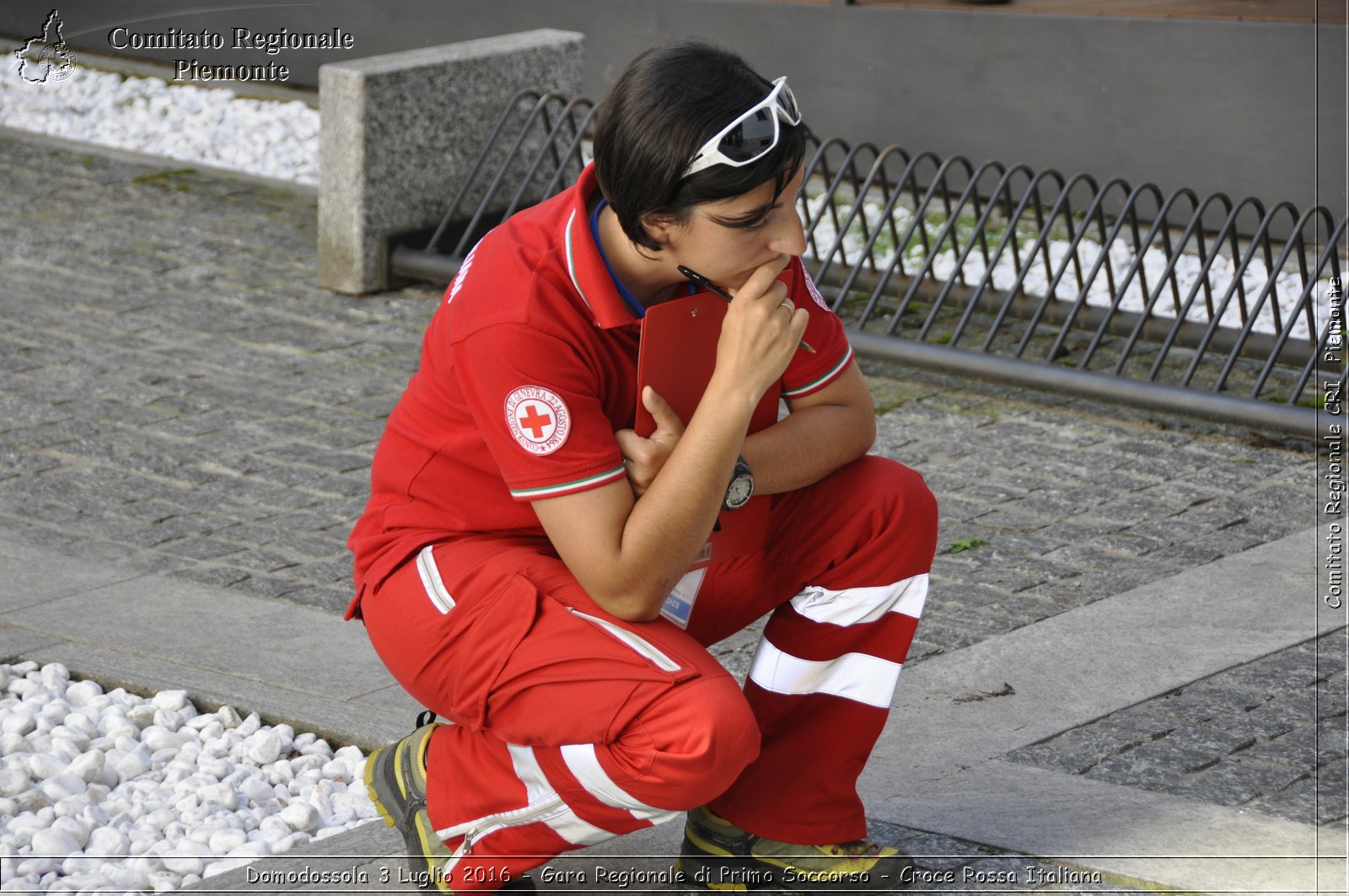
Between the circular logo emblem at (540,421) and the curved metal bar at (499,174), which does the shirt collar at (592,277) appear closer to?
the circular logo emblem at (540,421)

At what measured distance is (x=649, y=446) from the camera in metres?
2.63

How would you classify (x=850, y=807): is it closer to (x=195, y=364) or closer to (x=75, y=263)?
(x=195, y=364)

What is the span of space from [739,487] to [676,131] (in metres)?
0.62

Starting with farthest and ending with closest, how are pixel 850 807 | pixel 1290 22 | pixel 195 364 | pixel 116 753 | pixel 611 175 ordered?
pixel 1290 22, pixel 195 364, pixel 116 753, pixel 850 807, pixel 611 175

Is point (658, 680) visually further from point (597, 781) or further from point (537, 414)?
point (537, 414)

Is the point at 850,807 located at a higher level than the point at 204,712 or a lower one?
higher

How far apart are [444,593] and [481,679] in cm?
16

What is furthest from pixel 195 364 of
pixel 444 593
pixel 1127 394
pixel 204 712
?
pixel 444 593

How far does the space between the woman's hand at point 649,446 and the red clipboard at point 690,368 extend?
0.10ft

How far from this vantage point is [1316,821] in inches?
126

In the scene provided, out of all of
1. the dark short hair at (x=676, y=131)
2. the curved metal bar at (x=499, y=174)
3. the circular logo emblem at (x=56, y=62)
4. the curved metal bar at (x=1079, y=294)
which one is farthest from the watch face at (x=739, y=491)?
the circular logo emblem at (x=56, y=62)

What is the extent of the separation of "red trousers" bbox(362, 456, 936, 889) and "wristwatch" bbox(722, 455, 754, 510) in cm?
17

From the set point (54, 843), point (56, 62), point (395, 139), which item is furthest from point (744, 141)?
point (56, 62)

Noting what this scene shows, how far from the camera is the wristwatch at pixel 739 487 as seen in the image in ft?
8.98
